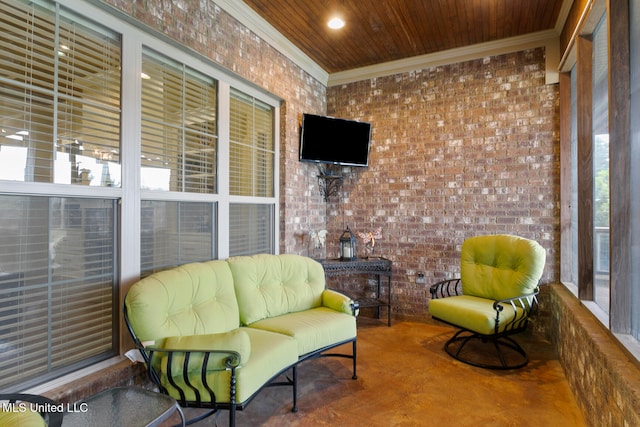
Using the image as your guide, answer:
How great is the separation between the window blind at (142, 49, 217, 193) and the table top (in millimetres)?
1382

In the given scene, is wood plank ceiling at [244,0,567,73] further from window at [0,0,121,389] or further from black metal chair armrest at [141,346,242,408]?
black metal chair armrest at [141,346,242,408]

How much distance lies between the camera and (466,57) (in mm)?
4098

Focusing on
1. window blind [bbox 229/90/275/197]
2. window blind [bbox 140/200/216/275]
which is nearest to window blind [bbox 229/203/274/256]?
window blind [bbox 229/90/275/197]

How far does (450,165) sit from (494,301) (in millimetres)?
1636

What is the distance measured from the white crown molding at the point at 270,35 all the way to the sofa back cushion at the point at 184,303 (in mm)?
2295

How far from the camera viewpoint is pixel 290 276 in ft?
10.5

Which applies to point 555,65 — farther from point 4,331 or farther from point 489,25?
point 4,331

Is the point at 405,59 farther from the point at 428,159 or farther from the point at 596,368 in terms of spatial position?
the point at 596,368

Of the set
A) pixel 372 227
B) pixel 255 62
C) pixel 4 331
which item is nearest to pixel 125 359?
pixel 4 331

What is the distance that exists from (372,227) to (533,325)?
2.12 m

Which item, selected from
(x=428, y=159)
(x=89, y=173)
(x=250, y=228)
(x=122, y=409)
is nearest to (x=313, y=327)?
(x=122, y=409)

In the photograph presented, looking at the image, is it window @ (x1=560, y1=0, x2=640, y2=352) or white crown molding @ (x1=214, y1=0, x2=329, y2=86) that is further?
white crown molding @ (x1=214, y1=0, x2=329, y2=86)

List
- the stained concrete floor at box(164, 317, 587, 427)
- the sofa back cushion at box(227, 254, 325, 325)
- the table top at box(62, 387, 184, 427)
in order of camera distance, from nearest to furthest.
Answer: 1. the table top at box(62, 387, 184, 427)
2. the stained concrete floor at box(164, 317, 587, 427)
3. the sofa back cushion at box(227, 254, 325, 325)

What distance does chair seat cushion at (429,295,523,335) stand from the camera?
9.86 ft
